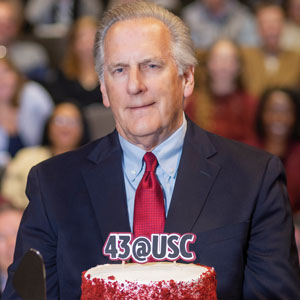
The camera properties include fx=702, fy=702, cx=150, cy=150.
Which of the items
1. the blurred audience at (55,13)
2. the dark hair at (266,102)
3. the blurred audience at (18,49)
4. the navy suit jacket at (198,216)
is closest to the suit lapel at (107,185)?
the navy suit jacket at (198,216)

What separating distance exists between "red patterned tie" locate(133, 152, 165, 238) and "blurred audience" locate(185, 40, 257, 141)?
2.60m

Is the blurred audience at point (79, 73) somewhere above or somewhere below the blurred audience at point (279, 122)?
above

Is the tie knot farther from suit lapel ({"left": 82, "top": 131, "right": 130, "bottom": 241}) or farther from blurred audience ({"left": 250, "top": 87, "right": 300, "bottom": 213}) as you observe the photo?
blurred audience ({"left": 250, "top": 87, "right": 300, "bottom": 213})

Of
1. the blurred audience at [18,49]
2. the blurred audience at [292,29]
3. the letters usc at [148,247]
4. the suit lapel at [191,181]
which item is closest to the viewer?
the letters usc at [148,247]

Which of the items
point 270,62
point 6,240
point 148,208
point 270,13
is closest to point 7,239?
point 6,240

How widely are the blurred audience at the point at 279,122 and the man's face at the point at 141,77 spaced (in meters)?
→ 2.40

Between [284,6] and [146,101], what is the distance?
4061 mm

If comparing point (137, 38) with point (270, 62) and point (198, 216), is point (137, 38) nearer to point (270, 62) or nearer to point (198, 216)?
point (198, 216)

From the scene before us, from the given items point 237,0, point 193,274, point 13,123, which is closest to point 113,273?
point 193,274

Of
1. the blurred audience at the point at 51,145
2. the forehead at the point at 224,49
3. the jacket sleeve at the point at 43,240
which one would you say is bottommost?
the blurred audience at the point at 51,145

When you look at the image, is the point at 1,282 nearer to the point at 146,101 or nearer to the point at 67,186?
the point at 67,186

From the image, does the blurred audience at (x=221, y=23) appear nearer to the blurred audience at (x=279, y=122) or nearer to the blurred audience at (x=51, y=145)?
the blurred audience at (x=279, y=122)

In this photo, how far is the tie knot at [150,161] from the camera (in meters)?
1.74

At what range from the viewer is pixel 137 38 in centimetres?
165
